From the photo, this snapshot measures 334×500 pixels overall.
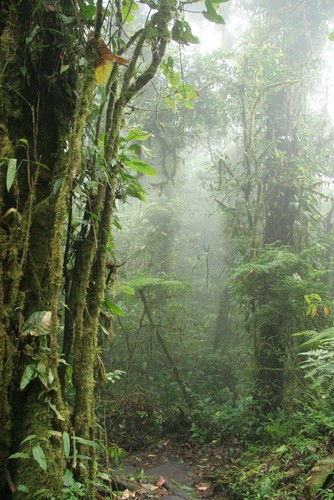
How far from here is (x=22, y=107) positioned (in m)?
2.09

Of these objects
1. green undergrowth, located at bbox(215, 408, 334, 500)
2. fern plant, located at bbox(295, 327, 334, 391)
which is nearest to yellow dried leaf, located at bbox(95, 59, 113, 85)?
fern plant, located at bbox(295, 327, 334, 391)

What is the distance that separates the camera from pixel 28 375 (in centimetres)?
174

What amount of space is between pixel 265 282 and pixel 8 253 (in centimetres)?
473

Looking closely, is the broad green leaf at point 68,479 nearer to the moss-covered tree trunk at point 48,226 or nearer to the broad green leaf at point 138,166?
the moss-covered tree trunk at point 48,226

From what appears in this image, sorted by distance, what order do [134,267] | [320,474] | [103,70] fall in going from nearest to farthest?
[103,70]
[320,474]
[134,267]

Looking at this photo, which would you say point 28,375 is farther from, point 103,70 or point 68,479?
point 103,70

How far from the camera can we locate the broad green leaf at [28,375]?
1.69 metres

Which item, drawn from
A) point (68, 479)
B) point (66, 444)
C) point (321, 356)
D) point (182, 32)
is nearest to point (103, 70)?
point (182, 32)

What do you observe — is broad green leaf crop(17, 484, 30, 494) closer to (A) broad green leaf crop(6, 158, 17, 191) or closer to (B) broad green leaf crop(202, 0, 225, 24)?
(A) broad green leaf crop(6, 158, 17, 191)

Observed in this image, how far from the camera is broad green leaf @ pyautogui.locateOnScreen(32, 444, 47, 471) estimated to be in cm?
150

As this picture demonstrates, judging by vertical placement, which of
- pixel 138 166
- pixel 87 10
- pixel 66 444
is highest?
pixel 87 10

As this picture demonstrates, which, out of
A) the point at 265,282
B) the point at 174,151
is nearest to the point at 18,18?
the point at 265,282

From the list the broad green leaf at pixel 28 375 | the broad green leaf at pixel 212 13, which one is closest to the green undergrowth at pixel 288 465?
the broad green leaf at pixel 28 375

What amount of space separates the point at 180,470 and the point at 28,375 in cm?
410
